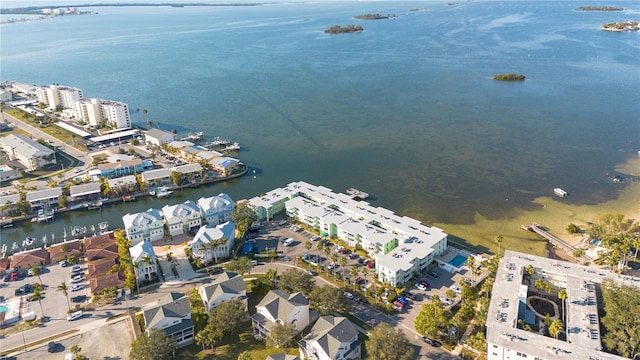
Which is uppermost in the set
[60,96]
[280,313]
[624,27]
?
[60,96]

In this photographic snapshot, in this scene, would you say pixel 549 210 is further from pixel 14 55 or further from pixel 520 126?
pixel 14 55

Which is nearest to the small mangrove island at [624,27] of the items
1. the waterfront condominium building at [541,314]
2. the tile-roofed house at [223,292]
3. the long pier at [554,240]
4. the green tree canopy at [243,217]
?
the long pier at [554,240]

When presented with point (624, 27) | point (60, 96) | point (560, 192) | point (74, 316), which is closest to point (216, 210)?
point (74, 316)

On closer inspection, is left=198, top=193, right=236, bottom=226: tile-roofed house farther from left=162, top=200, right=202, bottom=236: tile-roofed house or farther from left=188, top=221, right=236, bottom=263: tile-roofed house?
left=188, top=221, right=236, bottom=263: tile-roofed house

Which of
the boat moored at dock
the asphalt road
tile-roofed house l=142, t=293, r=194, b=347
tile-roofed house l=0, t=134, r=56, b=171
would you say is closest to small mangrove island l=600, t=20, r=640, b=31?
the boat moored at dock

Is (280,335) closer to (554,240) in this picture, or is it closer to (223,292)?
(223,292)

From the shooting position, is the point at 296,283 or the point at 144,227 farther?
the point at 144,227
